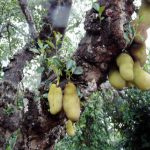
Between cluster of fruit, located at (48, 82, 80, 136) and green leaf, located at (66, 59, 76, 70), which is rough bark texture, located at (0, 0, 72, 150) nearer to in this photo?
cluster of fruit, located at (48, 82, 80, 136)

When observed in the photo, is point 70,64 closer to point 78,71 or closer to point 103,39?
point 78,71

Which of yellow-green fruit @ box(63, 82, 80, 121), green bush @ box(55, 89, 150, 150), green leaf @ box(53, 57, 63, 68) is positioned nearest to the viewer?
yellow-green fruit @ box(63, 82, 80, 121)

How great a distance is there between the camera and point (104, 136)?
4.45 m

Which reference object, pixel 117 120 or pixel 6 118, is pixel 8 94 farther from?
pixel 117 120

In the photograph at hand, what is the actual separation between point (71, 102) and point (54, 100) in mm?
74

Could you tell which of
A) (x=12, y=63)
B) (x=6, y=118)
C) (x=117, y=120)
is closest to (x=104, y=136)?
(x=117, y=120)

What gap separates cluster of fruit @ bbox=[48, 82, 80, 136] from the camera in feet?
4.53

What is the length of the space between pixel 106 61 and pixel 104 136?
311 cm

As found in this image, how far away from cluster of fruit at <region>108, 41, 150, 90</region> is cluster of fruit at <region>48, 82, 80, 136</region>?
0.62 feet

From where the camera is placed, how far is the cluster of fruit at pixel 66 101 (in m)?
1.38

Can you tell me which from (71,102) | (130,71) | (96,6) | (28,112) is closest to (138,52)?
(130,71)

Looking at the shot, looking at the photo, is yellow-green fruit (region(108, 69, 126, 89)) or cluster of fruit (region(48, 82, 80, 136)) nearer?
cluster of fruit (region(48, 82, 80, 136))

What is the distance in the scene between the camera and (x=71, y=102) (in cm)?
140

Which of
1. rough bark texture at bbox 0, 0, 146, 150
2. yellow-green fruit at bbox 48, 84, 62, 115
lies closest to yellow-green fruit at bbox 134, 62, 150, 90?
rough bark texture at bbox 0, 0, 146, 150
